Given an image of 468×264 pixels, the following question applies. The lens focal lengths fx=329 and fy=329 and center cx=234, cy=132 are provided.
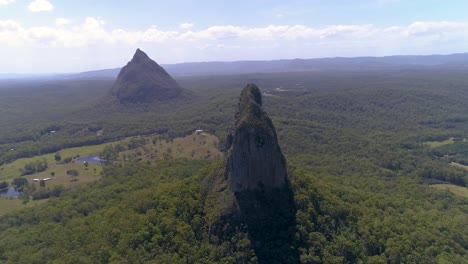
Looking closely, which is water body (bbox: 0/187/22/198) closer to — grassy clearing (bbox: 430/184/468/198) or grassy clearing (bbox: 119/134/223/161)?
grassy clearing (bbox: 119/134/223/161)

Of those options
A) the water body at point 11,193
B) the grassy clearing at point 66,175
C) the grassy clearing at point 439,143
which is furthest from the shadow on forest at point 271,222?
the grassy clearing at point 439,143

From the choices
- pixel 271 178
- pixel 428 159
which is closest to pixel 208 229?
pixel 271 178

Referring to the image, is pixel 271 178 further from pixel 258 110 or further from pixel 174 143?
pixel 174 143

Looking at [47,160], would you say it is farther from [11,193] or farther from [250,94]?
[250,94]

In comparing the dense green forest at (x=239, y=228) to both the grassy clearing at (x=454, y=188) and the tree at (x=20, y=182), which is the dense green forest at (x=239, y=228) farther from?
the tree at (x=20, y=182)

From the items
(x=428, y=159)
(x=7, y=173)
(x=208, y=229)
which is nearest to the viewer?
(x=208, y=229)

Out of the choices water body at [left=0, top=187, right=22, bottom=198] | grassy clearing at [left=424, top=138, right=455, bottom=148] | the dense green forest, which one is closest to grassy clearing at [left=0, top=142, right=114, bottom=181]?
water body at [left=0, top=187, right=22, bottom=198]
